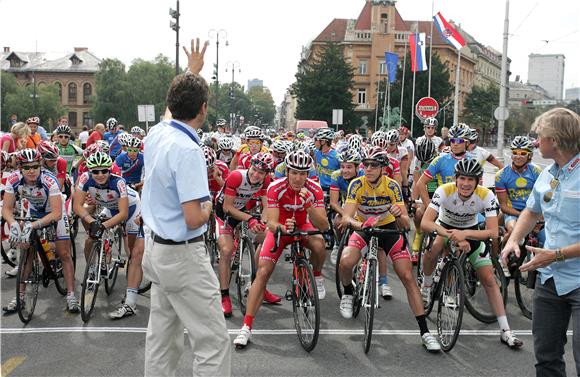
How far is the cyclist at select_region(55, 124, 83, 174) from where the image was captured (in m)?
11.5

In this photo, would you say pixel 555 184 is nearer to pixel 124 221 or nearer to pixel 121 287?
pixel 124 221

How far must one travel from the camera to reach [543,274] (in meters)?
3.57

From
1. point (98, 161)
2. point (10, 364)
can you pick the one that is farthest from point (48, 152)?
point (10, 364)

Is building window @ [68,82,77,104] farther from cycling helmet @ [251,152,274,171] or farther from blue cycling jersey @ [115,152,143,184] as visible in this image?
cycling helmet @ [251,152,274,171]

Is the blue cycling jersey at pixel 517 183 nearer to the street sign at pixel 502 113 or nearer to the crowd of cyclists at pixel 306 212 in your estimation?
the crowd of cyclists at pixel 306 212

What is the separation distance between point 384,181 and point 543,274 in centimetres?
307

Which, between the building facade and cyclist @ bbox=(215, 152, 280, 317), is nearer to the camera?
cyclist @ bbox=(215, 152, 280, 317)

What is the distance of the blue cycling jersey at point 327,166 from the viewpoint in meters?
10.7

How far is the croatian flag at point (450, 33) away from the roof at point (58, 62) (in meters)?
81.8

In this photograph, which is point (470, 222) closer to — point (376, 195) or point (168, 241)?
point (376, 195)

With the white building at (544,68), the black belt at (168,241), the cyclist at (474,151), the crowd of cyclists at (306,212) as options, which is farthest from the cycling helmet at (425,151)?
the white building at (544,68)

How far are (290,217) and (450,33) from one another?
2500 centimetres

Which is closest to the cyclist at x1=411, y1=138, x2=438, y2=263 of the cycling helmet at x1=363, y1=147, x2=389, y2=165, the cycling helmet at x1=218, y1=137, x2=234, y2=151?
the cycling helmet at x1=363, y1=147, x2=389, y2=165

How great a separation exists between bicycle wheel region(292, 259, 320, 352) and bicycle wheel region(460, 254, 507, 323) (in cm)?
168
